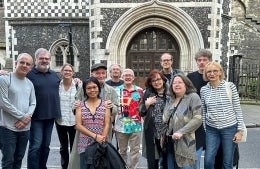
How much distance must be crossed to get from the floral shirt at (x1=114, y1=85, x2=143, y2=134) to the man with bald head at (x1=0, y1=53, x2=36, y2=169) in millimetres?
1284

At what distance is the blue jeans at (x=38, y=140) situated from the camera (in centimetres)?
500

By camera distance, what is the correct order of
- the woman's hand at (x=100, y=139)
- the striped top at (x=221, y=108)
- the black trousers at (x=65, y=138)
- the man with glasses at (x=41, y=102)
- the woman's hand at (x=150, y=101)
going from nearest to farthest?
the woman's hand at (x=100, y=139) → the striped top at (x=221, y=108) → the woman's hand at (x=150, y=101) → the man with glasses at (x=41, y=102) → the black trousers at (x=65, y=138)

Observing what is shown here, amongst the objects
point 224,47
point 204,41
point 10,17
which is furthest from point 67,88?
point 10,17

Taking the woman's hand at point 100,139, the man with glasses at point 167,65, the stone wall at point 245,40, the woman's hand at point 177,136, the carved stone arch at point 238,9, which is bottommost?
the woman's hand at point 100,139

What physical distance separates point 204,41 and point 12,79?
9.46 metres

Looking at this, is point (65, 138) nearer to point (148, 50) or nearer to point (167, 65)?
point (167, 65)

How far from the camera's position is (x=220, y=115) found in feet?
14.4

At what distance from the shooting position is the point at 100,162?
4039mm

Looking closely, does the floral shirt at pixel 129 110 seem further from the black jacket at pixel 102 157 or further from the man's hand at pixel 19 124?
the man's hand at pixel 19 124

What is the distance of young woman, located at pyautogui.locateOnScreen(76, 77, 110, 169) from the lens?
164 inches

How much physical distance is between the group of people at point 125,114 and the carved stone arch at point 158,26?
7.85m

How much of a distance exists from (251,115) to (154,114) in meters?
8.99

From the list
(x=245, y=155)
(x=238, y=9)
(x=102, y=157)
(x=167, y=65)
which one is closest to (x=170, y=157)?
(x=102, y=157)

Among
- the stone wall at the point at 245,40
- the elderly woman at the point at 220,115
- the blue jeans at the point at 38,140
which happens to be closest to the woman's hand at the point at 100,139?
the blue jeans at the point at 38,140
